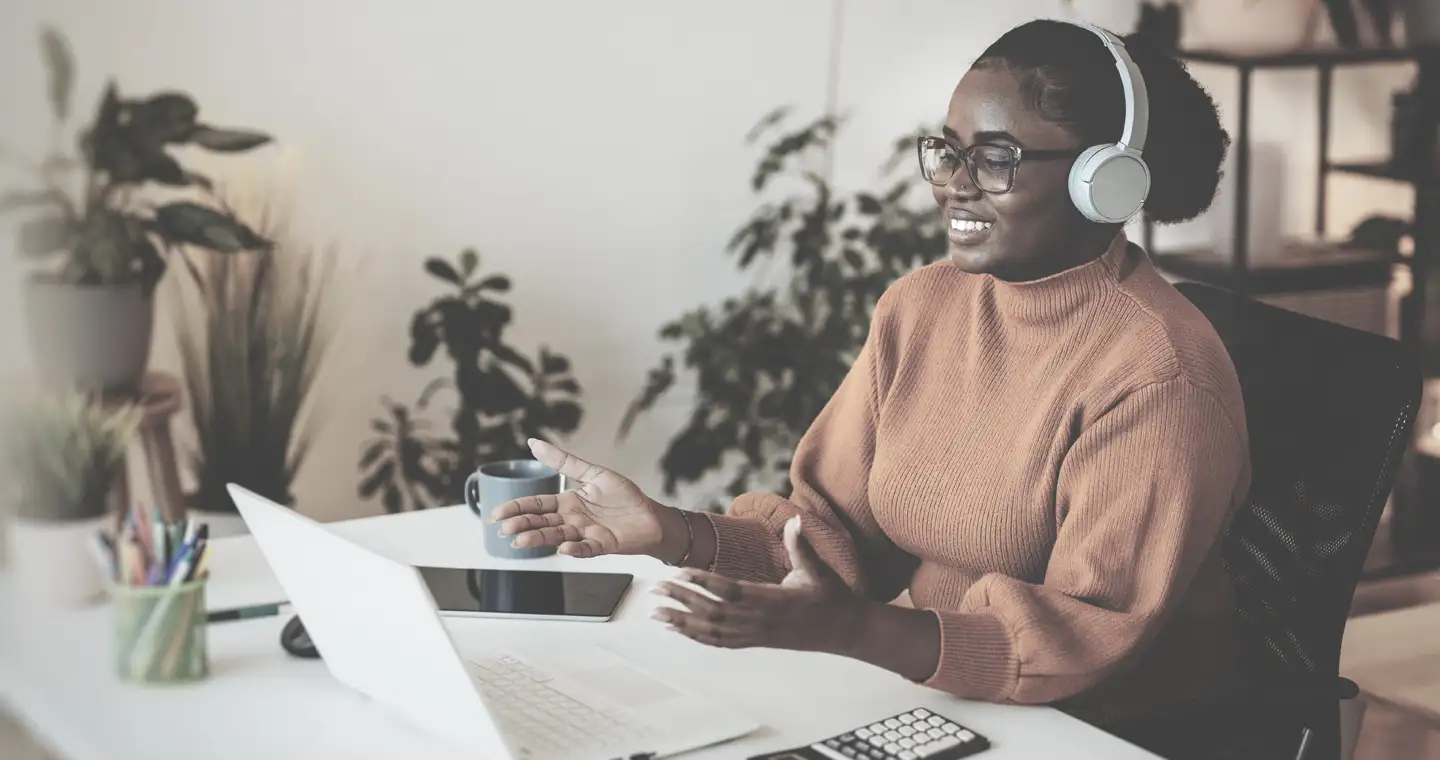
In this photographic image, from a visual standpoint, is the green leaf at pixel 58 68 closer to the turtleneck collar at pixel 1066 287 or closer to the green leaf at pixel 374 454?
the turtleneck collar at pixel 1066 287

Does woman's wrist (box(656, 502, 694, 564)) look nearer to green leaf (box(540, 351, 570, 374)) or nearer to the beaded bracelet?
the beaded bracelet

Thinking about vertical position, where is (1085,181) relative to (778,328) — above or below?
above

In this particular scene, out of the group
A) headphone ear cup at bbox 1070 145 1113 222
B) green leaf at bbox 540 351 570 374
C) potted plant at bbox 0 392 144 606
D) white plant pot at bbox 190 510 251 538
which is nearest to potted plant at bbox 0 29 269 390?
white plant pot at bbox 190 510 251 538

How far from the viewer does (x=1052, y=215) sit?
141 cm

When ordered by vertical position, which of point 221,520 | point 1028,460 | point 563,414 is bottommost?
point 221,520

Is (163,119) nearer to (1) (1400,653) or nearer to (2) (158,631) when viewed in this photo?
(2) (158,631)

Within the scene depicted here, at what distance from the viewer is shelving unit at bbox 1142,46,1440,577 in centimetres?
347

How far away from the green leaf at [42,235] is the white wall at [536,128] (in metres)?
1.68

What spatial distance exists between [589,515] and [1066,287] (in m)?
0.49

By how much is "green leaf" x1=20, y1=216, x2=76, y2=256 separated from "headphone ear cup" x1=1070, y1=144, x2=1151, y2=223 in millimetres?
872

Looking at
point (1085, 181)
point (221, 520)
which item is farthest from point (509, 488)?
point (221, 520)

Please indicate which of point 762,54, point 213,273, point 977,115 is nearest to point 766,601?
point 977,115

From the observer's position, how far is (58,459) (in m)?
0.73

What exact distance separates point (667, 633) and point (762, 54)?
201 cm
